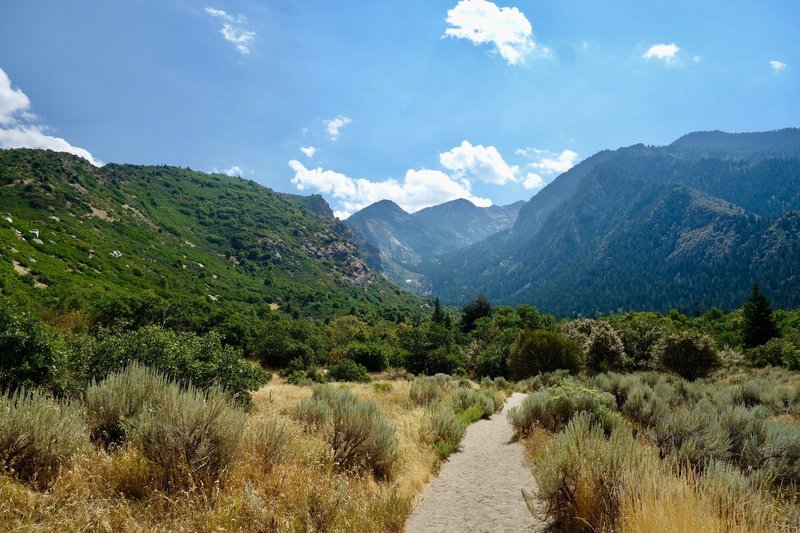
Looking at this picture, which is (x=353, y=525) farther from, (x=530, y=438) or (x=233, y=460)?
(x=530, y=438)

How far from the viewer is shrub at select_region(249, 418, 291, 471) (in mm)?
5570

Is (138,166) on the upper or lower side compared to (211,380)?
upper

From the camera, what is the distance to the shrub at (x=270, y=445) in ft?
18.3

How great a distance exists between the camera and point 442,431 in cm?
1059

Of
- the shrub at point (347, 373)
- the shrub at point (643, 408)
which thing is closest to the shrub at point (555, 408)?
the shrub at point (643, 408)

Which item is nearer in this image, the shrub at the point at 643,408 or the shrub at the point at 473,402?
the shrub at the point at 643,408

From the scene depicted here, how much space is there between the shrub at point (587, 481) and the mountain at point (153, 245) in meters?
42.6

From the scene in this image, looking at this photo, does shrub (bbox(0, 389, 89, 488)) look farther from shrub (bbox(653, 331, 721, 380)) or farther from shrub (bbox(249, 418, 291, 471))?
shrub (bbox(653, 331, 721, 380))

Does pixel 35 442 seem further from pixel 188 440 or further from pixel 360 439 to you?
pixel 360 439

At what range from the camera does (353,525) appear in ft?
14.7

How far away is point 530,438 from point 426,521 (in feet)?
19.2

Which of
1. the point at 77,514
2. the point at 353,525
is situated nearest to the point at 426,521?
the point at 353,525

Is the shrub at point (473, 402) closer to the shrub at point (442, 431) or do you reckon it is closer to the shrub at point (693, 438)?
the shrub at point (442, 431)

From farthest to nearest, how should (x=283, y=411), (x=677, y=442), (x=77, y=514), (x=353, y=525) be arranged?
(x=283, y=411) → (x=677, y=442) → (x=353, y=525) → (x=77, y=514)
